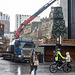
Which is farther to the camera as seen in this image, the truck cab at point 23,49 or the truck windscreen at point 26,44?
the truck windscreen at point 26,44

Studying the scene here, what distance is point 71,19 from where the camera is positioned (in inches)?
1861

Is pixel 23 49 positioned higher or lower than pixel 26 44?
lower

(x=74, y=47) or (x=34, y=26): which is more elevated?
(x=34, y=26)

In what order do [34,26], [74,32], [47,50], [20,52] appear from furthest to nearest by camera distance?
[34,26] < [74,32] < [47,50] < [20,52]

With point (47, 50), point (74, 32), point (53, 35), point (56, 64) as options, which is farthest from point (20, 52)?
point (53, 35)

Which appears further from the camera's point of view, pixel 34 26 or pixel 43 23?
pixel 34 26

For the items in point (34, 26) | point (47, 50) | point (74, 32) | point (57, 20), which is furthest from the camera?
point (34, 26)

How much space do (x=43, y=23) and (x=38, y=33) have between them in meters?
6.62

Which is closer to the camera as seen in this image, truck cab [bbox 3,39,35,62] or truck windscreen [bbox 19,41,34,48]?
truck cab [bbox 3,39,35,62]

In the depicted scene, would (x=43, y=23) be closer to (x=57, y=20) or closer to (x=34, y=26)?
(x=34, y=26)

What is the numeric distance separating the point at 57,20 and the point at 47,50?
4693 centimetres

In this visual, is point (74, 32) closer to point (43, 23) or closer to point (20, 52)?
point (20, 52)

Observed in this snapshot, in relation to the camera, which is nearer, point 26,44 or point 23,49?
point 23,49

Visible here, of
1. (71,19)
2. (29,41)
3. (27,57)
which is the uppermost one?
(71,19)
